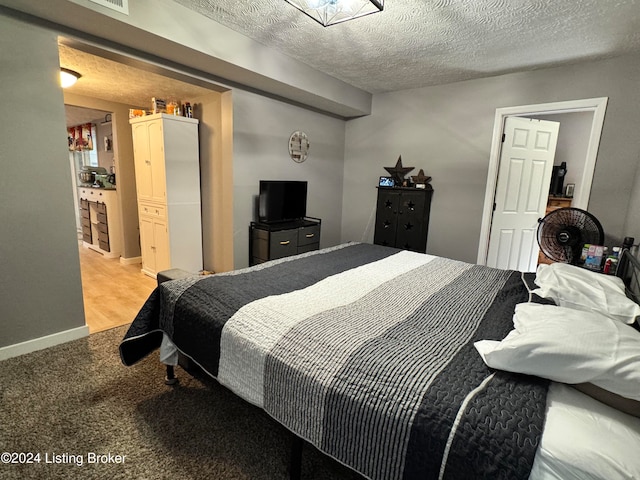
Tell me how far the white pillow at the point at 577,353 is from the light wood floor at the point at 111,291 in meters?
2.88

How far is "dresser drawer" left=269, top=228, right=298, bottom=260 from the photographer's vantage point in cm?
347

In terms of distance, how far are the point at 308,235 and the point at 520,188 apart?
8.11 feet

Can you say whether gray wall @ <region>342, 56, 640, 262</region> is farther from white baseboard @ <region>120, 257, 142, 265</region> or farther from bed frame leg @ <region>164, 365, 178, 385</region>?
bed frame leg @ <region>164, 365, 178, 385</region>

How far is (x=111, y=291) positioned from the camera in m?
3.37

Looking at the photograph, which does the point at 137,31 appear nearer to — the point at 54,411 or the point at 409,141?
the point at 54,411

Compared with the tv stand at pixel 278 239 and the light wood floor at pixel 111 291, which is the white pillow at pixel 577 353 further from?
the light wood floor at pixel 111 291

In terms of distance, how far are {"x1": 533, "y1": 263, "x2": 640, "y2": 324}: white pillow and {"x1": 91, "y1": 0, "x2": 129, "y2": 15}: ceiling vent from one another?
293 cm

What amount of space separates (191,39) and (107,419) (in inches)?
99.7

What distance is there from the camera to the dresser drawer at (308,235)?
375cm

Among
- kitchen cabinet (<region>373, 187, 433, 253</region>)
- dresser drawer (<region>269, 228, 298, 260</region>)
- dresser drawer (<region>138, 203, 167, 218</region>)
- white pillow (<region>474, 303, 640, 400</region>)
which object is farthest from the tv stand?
white pillow (<region>474, 303, 640, 400</region>)

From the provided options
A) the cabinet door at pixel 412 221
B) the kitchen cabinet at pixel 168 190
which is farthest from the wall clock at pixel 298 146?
the cabinet door at pixel 412 221

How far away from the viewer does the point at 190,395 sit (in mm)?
1801

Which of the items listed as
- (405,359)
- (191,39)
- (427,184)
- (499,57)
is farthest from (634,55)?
(191,39)

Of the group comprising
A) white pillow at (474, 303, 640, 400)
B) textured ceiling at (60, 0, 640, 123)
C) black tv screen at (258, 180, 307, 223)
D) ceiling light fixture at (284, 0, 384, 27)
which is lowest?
white pillow at (474, 303, 640, 400)
